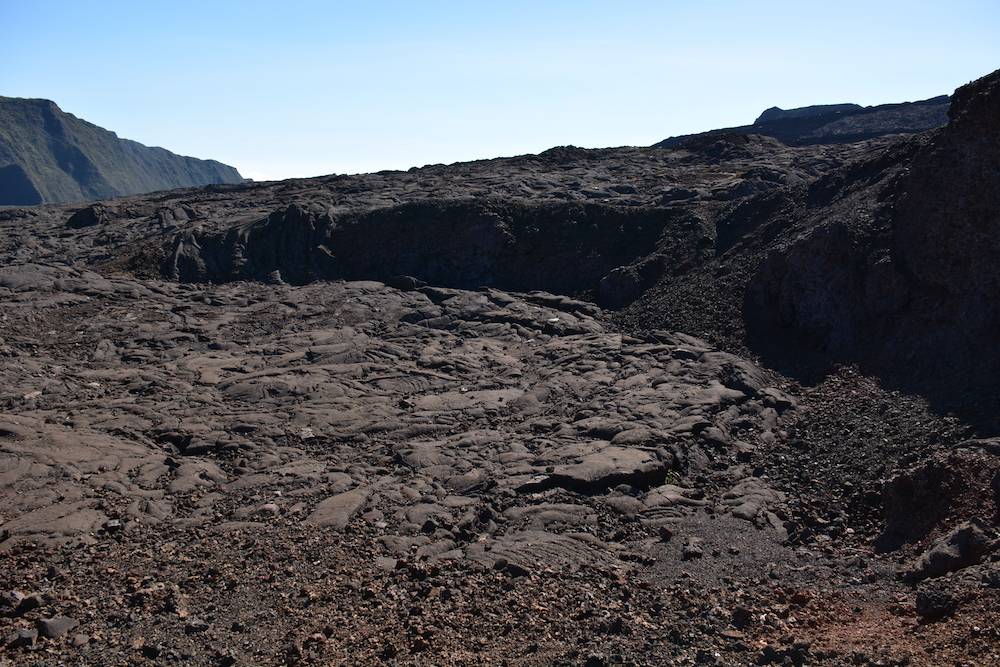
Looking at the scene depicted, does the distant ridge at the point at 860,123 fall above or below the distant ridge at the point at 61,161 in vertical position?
below

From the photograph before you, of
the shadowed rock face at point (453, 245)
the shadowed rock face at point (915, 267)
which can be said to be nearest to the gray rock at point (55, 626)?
the shadowed rock face at point (915, 267)

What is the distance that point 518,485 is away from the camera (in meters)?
13.1

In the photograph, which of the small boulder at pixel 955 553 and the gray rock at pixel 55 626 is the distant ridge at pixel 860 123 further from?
the gray rock at pixel 55 626

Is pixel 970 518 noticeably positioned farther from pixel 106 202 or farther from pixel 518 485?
pixel 106 202

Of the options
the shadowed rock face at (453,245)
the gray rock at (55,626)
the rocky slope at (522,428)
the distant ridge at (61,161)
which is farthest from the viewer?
the distant ridge at (61,161)

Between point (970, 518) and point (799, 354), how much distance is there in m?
8.28

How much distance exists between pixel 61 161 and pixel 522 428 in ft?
439

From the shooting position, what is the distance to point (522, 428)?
1552 cm

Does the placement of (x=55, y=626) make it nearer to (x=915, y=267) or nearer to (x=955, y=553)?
(x=955, y=553)

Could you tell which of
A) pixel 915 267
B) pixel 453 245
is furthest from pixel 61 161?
pixel 915 267

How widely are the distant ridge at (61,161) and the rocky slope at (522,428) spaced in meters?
100

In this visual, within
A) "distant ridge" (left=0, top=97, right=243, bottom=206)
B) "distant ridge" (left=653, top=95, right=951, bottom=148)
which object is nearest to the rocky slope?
"distant ridge" (left=653, top=95, right=951, bottom=148)

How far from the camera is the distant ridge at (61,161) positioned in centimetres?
11362

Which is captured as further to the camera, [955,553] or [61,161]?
[61,161]
